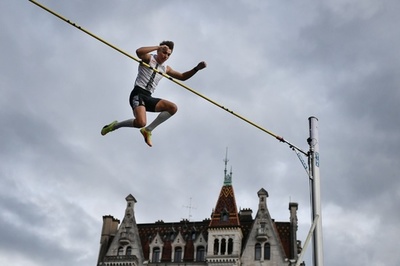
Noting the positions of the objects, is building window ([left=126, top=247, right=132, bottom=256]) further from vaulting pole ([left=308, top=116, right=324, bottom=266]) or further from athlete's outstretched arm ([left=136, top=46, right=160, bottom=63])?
athlete's outstretched arm ([left=136, top=46, right=160, bottom=63])

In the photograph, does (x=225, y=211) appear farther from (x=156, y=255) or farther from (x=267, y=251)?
(x=156, y=255)

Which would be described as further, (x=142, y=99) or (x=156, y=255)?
(x=156, y=255)

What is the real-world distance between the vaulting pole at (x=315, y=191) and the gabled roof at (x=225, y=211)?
2735 cm

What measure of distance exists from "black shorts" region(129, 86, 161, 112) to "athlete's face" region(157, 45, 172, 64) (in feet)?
2.09

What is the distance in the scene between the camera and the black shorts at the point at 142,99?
9594mm

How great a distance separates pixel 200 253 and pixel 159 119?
3186cm

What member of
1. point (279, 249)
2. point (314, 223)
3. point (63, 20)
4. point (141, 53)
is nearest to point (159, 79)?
point (141, 53)

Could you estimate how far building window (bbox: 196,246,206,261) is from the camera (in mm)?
40219

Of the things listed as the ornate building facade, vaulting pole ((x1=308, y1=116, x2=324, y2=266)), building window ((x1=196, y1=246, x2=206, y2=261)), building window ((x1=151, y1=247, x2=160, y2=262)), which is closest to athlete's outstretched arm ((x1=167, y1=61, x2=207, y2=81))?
vaulting pole ((x1=308, y1=116, x2=324, y2=266))

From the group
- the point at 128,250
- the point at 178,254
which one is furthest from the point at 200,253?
the point at 128,250

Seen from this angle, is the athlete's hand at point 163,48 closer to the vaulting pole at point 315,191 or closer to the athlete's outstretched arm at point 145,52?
the athlete's outstretched arm at point 145,52

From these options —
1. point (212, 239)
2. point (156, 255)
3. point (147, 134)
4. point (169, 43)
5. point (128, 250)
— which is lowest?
point (147, 134)

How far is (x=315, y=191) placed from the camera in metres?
12.4

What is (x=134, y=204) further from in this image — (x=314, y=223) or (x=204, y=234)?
(x=314, y=223)
